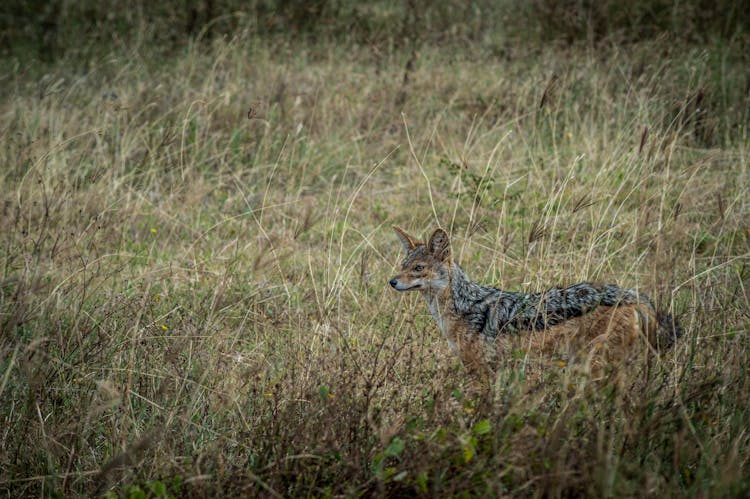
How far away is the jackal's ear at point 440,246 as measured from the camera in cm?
503

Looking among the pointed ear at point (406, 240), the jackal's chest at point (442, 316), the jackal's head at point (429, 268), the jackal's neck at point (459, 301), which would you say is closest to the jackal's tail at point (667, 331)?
the jackal's neck at point (459, 301)

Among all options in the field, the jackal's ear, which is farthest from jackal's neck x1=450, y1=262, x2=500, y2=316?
the field

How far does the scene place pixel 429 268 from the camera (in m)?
5.08

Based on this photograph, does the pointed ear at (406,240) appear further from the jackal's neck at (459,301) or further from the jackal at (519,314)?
the jackal's neck at (459,301)

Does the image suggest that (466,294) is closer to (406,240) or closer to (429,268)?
(429,268)

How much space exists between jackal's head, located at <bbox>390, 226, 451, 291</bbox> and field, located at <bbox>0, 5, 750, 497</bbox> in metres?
0.23

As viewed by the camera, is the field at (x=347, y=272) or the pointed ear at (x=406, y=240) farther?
the pointed ear at (x=406, y=240)

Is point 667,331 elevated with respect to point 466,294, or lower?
elevated

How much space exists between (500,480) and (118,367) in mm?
2416

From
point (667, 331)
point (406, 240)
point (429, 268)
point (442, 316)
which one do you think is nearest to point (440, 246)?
point (429, 268)

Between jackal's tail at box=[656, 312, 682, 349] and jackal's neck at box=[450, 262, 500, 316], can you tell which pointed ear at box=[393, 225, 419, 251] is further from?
jackal's tail at box=[656, 312, 682, 349]

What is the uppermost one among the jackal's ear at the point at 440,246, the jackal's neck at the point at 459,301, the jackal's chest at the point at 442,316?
the jackal's ear at the point at 440,246

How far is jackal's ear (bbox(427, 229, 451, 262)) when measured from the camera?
5027mm

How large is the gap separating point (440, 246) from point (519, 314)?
32.9 inches
